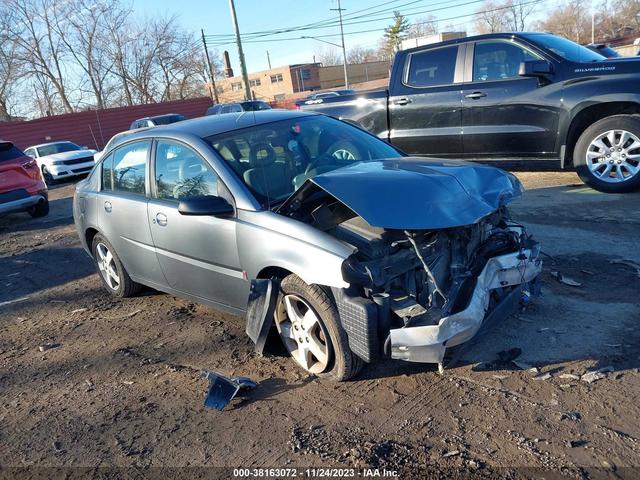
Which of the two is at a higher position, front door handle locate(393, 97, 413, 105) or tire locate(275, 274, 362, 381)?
front door handle locate(393, 97, 413, 105)

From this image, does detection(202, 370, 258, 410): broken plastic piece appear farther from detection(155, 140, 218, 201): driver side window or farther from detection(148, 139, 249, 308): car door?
detection(155, 140, 218, 201): driver side window

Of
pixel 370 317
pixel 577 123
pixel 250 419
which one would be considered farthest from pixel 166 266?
pixel 577 123

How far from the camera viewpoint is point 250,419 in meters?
3.15

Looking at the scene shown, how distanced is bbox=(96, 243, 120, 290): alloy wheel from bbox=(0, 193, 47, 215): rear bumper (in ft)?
17.8

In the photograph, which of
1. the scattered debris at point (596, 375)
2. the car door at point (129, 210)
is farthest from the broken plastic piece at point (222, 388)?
the scattered debris at point (596, 375)

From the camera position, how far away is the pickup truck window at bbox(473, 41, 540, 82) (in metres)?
7.19

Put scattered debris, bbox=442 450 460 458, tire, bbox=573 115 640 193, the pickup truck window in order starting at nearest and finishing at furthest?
scattered debris, bbox=442 450 460 458 < tire, bbox=573 115 640 193 < the pickup truck window

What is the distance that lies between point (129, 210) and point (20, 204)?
6586mm

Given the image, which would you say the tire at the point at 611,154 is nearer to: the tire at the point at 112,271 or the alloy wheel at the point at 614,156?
the alloy wheel at the point at 614,156

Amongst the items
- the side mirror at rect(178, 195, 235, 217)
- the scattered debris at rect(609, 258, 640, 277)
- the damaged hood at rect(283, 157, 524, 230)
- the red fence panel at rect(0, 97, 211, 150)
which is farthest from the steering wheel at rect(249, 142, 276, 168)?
the red fence panel at rect(0, 97, 211, 150)

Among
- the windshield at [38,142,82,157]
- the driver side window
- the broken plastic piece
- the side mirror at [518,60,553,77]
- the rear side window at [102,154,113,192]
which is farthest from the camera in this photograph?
the windshield at [38,142,82,157]

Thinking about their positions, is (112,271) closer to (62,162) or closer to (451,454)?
(451,454)

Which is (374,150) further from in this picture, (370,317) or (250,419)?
(250,419)

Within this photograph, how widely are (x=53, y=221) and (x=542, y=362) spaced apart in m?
9.76
